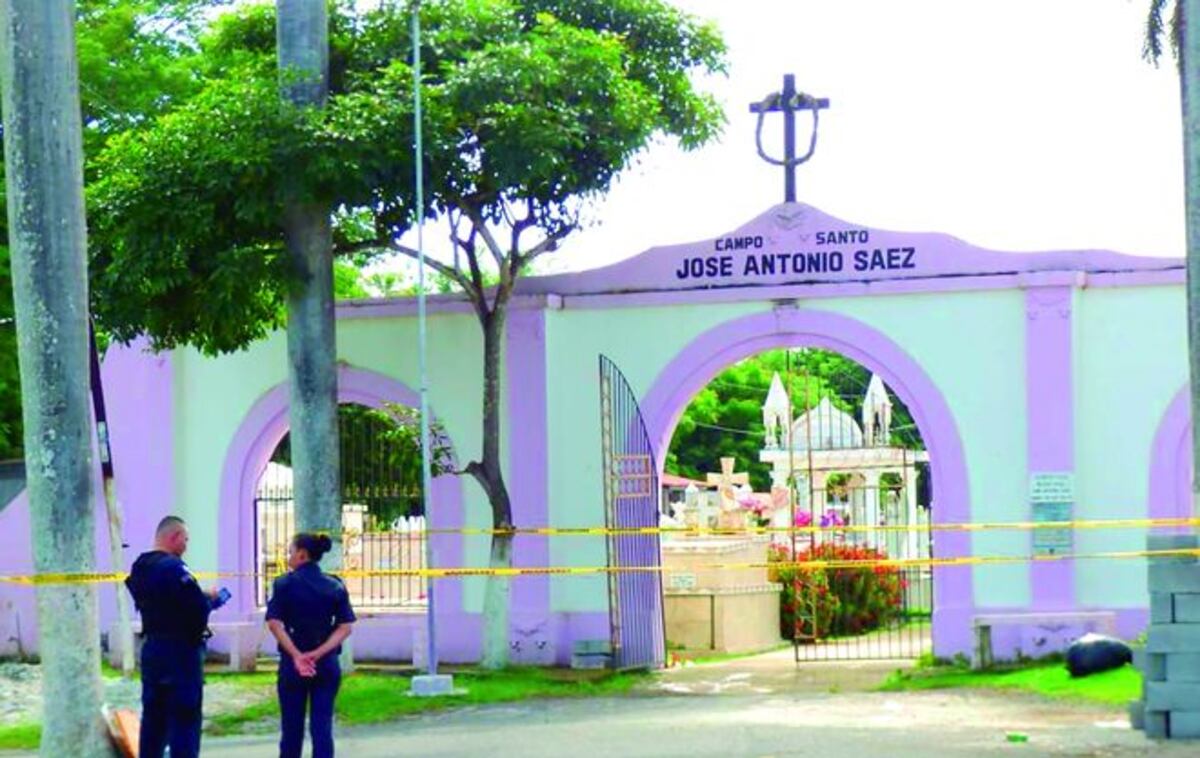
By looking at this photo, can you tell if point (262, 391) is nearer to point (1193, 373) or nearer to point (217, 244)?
point (217, 244)

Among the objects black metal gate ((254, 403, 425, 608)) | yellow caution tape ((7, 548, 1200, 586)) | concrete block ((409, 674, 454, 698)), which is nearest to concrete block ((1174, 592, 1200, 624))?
yellow caution tape ((7, 548, 1200, 586))

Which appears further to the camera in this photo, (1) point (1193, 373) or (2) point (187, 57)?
(2) point (187, 57)

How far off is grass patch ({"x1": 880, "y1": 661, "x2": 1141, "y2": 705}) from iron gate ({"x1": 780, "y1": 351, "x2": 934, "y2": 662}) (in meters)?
1.36

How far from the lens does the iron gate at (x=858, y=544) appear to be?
23.5m

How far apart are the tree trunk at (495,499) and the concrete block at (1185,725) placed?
7.79m

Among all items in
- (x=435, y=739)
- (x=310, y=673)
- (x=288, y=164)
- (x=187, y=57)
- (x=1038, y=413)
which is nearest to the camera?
(x=310, y=673)

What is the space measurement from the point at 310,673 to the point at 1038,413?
9727 millimetres

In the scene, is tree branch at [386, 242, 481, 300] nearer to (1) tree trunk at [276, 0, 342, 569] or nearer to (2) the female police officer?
(1) tree trunk at [276, 0, 342, 569]

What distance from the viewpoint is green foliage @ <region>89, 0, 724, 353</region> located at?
17562 millimetres

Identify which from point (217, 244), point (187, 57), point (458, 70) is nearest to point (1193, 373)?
point (458, 70)

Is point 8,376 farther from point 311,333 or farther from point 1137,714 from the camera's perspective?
point 1137,714

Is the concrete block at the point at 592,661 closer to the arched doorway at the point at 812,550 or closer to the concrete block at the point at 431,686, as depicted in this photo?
the arched doorway at the point at 812,550

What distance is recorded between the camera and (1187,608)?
13.1 m

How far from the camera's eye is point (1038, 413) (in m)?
19.1
